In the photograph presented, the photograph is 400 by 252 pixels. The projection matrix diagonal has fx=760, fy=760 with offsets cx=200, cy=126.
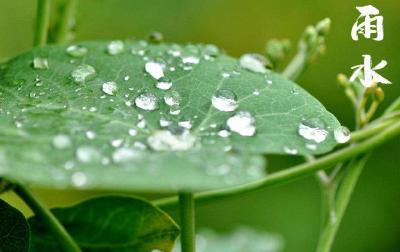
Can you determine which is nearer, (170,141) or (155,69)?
(170,141)

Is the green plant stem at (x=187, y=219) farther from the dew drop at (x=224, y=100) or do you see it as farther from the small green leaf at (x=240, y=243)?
the small green leaf at (x=240, y=243)

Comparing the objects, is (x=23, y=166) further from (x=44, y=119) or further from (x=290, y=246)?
(x=290, y=246)

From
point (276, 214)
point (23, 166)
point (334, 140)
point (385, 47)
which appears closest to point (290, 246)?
point (276, 214)

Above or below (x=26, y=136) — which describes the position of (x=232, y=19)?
above

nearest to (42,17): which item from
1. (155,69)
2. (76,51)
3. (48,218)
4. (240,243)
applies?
(76,51)

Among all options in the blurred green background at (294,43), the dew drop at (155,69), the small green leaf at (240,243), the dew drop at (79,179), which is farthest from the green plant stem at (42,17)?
the blurred green background at (294,43)

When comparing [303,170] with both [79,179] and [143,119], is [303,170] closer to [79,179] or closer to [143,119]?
[143,119]

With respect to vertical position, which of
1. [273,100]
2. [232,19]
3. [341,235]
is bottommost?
[341,235]
